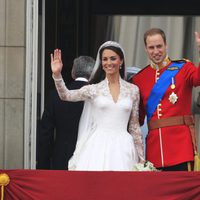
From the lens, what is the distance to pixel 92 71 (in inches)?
304

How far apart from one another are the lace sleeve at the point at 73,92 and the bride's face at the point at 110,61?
0.19 meters

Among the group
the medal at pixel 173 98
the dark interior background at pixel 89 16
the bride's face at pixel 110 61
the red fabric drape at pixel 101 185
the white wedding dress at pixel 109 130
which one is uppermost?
the dark interior background at pixel 89 16

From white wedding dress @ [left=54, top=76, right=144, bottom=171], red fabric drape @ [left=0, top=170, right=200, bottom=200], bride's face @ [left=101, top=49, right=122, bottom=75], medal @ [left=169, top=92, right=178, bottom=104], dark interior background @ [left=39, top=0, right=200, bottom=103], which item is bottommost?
red fabric drape @ [left=0, top=170, right=200, bottom=200]

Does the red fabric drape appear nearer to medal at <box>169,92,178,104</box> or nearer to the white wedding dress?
the white wedding dress

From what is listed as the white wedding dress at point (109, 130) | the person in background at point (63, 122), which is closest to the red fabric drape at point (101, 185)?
the white wedding dress at point (109, 130)

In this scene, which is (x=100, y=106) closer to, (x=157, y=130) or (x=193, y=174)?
(x=157, y=130)

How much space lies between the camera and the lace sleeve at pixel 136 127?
291 inches

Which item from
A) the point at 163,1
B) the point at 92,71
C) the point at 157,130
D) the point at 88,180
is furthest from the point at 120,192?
the point at 163,1

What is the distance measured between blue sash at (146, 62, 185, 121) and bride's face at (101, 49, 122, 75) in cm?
34

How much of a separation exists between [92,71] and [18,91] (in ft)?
5.06

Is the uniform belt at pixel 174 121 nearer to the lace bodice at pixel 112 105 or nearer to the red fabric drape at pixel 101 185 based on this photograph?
the lace bodice at pixel 112 105

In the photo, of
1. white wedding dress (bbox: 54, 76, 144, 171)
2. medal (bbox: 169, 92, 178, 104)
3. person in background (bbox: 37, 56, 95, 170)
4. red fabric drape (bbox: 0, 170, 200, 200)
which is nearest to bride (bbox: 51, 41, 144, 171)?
white wedding dress (bbox: 54, 76, 144, 171)

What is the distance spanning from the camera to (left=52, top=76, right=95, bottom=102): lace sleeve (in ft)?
23.9

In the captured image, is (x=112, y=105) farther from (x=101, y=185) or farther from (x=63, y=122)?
(x=63, y=122)
